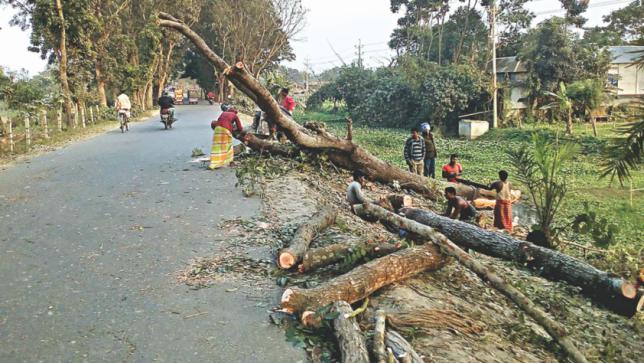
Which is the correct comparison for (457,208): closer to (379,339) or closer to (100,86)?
(379,339)

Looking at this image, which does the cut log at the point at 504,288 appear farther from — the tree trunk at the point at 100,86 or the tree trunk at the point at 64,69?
the tree trunk at the point at 100,86

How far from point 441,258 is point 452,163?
7.34 m

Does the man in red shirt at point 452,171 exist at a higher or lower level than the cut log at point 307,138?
lower

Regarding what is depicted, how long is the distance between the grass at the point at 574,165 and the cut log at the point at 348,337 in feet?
15.4

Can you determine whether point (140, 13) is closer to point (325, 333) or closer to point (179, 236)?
point (179, 236)

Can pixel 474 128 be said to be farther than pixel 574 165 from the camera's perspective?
Yes

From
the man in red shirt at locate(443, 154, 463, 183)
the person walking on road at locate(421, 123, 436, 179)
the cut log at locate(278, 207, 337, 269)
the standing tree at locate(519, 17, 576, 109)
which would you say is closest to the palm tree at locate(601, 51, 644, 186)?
the cut log at locate(278, 207, 337, 269)

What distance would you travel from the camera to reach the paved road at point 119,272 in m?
4.45

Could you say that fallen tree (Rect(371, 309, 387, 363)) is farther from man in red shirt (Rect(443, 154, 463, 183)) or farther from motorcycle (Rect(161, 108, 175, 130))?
motorcycle (Rect(161, 108, 175, 130))

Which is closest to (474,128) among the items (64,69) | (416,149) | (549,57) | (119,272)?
(549,57)

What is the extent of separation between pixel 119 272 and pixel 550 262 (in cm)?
598

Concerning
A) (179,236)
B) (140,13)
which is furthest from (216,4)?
(179,236)

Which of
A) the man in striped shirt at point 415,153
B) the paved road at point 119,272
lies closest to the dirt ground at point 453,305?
the paved road at point 119,272

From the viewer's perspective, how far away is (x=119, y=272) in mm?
5961
